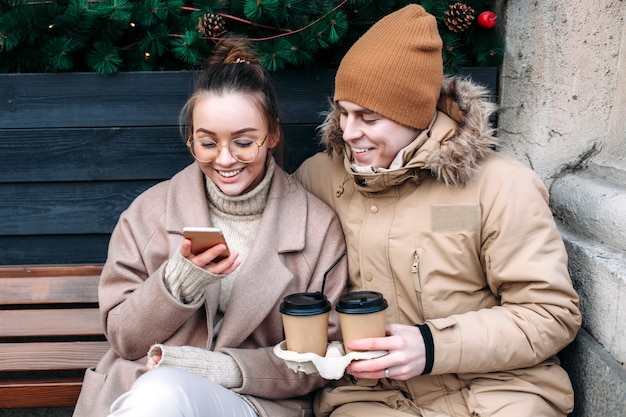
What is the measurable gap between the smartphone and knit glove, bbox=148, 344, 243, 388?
32 centimetres

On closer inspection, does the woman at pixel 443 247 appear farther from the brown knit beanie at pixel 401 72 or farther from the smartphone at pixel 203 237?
the smartphone at pixel 203 237

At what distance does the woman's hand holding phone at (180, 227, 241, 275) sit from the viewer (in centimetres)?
197

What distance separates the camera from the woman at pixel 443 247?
7.04 feet

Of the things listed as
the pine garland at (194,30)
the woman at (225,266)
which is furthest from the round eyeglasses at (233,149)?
the pine garland at (194,30)

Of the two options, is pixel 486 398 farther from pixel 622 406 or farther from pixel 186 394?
pixel 186 394

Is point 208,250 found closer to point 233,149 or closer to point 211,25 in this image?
point 233,149

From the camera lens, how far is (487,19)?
9.06 ft

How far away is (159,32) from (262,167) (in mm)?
712

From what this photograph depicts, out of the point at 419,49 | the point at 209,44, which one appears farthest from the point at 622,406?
the point at 209,44

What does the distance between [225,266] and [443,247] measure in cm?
65

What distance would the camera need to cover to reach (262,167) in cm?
246

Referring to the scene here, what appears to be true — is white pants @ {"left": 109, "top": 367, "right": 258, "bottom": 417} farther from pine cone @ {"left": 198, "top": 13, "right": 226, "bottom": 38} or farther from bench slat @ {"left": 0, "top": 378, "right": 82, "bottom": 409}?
pine cone @ {"left": 198, "top": 13, "right": 226, "bottom": 38}

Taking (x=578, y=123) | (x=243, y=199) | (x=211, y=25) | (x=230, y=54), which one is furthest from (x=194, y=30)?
(x=578, y=123)

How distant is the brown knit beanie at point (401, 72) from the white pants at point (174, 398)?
3.11ft
